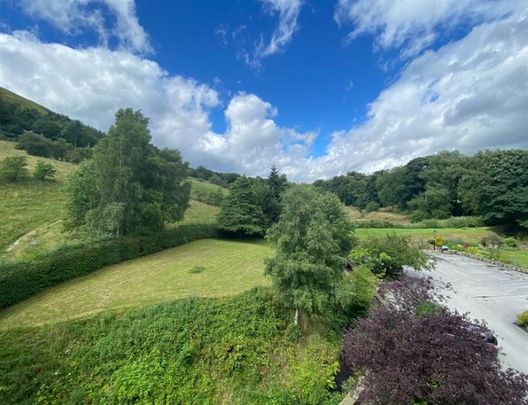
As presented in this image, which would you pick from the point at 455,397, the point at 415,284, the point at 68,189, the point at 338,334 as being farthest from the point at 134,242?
the point at 455,397

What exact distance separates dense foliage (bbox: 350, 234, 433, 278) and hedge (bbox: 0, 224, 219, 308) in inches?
671

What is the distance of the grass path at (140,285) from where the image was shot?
39.1 feet

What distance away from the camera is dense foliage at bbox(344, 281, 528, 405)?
204 inches

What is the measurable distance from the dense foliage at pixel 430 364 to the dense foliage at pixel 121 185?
18.1 metres

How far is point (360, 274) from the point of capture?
55.0 ft

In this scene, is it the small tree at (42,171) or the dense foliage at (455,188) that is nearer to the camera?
the small tree at (42,171)

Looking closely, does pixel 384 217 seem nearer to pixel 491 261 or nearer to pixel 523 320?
pixel 491 261

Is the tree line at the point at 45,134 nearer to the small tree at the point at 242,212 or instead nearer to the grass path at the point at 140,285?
the small tree at the point at 242,212

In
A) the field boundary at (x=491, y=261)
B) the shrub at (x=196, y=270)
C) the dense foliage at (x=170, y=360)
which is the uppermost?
the field boundary at (x=491, y=261)

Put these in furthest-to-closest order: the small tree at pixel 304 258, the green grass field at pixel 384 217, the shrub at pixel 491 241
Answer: the green grass field at pixel 384 217 < the shrub at pixel 491 241 < the small tree at pixel 304 258

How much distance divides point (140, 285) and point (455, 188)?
192ft

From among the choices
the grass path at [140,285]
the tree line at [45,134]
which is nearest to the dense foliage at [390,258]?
the grass path at [140,285]

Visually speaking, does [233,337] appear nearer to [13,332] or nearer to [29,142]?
[13,332]

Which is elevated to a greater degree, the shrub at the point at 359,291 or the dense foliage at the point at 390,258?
the dense foliage at the point at 390,258
